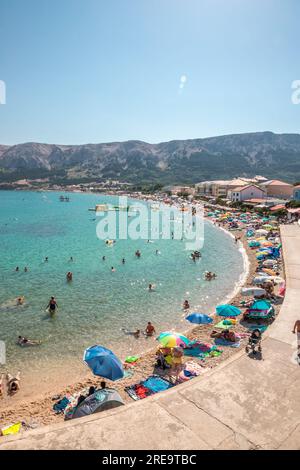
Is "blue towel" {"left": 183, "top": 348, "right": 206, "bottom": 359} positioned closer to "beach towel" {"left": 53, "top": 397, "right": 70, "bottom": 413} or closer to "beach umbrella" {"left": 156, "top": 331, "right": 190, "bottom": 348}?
"beach umbrella" {"left": 156, "top": 331, "right": 190, "bottom": 348}

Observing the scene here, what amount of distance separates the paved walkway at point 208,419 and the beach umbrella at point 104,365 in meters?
2.46

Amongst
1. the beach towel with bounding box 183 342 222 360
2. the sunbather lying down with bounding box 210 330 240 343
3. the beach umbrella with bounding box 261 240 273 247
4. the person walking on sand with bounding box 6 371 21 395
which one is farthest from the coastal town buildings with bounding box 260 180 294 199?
the person walking on sand with bounding box 6 371 21 395

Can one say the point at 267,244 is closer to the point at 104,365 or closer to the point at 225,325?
the point at 225,325

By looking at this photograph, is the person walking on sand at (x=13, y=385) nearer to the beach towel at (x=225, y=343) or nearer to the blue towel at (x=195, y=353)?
the blue towel at (x=195, y=353)

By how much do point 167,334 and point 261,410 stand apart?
19.3 ft

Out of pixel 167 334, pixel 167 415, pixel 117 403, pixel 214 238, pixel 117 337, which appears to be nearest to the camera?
pixel 167 415

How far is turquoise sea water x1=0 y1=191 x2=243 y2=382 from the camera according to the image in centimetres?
1587

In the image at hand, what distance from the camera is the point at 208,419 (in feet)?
24.6

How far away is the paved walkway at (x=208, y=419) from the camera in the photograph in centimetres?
667

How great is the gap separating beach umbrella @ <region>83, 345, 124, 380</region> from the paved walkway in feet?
8.07

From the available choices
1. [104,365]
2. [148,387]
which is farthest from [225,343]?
[104,365]

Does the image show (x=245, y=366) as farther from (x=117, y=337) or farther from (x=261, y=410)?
(x=117, y=337)

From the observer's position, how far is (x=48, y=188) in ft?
607

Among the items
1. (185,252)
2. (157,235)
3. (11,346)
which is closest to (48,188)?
(157,235)
